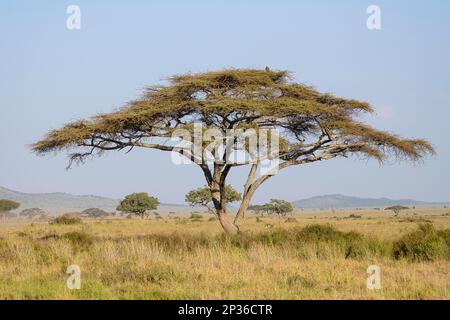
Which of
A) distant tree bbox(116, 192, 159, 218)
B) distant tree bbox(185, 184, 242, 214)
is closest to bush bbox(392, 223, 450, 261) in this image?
distant tree bbox(185, 184, 242, 214)

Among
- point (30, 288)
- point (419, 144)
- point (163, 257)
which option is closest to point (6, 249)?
point (163, 257)

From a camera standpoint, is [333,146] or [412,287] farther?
[333,146]

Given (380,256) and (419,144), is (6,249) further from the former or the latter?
(419,144)

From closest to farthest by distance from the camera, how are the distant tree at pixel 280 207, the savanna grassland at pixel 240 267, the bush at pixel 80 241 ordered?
the savanna grassland at pixel 240 267 → the bush at pixel 80 241 → the distant tree at pixel 280 207

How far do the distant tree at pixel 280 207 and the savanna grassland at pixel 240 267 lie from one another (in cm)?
7432

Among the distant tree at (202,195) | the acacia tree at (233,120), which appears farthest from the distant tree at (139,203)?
the acacia tree at (233,120)

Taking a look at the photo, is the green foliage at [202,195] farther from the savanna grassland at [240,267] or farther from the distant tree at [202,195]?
the savanna grassland at [240,267]

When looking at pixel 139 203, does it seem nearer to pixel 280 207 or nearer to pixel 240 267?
pixel 280 207

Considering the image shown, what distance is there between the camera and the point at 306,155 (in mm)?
21438

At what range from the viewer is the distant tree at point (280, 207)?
92.6 meters
